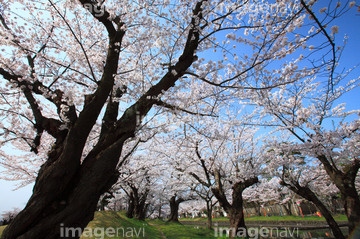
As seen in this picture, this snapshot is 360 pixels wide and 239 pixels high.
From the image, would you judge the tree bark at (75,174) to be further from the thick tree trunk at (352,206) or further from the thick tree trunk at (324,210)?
the thick tree trunk at (324,210)

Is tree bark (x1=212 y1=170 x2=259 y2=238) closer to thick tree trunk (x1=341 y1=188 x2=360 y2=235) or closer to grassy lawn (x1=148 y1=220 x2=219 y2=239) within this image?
grassy lawn (x1=148 y1=220 x2=219 y2=239)

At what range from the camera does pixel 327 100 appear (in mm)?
9180

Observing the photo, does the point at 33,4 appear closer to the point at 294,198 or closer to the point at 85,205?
the point at 85,205

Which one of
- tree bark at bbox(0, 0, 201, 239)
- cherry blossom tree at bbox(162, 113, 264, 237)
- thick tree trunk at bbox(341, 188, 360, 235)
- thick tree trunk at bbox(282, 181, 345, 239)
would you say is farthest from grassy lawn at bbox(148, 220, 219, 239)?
tree bark at bbox(0, 0, 201, 239)

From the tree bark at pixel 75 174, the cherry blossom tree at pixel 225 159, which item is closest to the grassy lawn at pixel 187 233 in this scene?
the cherry blossom tree at pixel 225 159

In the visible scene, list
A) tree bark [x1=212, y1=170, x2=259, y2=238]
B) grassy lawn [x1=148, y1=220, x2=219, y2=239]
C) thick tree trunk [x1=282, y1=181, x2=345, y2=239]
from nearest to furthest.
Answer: thick tree trunk [x1=282, y1=181, x2=345, y2=239], tree bark [x1=212, y1=170, x2=259, y2=238], grassy lawn [x1=148, y1=220, x2=219, y2=239]

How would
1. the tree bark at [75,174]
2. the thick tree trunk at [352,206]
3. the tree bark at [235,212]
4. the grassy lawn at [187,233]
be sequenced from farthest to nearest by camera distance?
1. the grassy lawn at [187,233]
2. the tree bark at [235,212]
3. the thick tree trunk at [352,206]
4. the tree bark at [75,174]

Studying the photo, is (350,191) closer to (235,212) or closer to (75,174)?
(235,212)

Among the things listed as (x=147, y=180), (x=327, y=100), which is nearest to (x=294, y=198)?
(x=147, y=180)

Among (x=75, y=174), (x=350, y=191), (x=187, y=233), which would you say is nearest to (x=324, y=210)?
(x=350, y=191)

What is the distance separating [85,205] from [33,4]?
635 centimetres

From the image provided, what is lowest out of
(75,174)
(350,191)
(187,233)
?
(187,233)

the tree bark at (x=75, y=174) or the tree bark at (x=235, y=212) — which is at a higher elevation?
the tree bark at (x=75, y=174)

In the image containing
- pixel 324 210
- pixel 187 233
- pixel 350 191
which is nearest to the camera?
pixel 350 191
